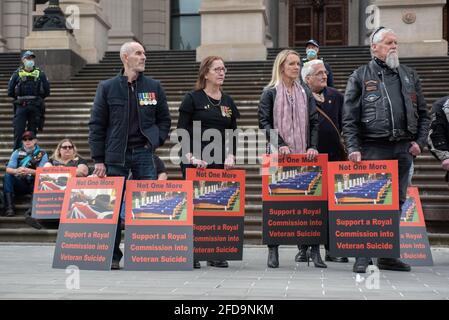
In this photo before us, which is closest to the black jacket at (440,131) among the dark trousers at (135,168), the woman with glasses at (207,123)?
the woman with glasses at (207,123)

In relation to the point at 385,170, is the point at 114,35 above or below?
above

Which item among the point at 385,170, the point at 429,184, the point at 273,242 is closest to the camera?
the point at 385,170

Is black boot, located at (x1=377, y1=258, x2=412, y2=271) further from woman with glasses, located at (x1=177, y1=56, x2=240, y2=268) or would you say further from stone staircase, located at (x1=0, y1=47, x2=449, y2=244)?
stone staircase, located at (x1=0, y1=47, x2=449, y2=244)

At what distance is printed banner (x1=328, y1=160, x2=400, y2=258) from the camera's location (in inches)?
317

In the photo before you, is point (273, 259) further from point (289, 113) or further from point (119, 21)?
point (119, 21)

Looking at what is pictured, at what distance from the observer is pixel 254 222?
12.4 m

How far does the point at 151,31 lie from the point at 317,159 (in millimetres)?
23584

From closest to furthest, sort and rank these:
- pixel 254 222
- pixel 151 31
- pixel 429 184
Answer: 1. pixel 254 222
2. pixel 429 184
3. pixel 151 31

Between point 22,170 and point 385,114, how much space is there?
6.68 meters

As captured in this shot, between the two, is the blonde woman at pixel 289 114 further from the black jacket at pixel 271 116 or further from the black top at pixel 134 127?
the black top at pixel 134 127

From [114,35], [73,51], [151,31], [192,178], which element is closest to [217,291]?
[192,178]

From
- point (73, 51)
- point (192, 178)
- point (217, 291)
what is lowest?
point (217, 291)
